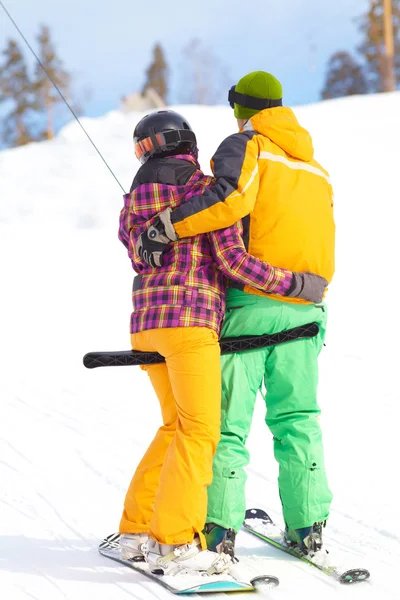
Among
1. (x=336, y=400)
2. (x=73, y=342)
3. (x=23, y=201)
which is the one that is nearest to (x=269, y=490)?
(x=336, y=400)

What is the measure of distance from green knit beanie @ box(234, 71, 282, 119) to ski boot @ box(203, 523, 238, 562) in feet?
5.30

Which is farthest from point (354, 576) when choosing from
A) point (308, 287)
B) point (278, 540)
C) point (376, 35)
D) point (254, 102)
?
point (376, 35)

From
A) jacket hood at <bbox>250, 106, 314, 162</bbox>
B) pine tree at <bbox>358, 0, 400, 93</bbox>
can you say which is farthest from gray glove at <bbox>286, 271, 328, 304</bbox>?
pine tree at <bbox>358, 0, 400, 93</bbox>

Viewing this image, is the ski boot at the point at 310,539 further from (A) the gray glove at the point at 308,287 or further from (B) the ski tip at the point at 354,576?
(A) the gray glove at the point at 308,287

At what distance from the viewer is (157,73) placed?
4612 centimetres

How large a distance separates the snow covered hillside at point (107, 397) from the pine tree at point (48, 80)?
24.6 metres

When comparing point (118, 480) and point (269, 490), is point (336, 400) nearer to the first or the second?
point (269, 490)

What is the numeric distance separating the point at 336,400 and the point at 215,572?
115 inches

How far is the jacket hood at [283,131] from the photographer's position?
2.93m

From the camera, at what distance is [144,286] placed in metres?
2.86

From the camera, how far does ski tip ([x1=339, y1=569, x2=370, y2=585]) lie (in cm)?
280

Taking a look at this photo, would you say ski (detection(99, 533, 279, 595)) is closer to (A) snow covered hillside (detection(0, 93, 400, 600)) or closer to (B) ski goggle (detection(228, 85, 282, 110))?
(A) snow covered hillside (detection(0, 93, 400, 600))

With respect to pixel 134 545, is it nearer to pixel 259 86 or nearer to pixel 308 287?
pixel 308 287

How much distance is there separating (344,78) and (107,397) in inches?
1394
